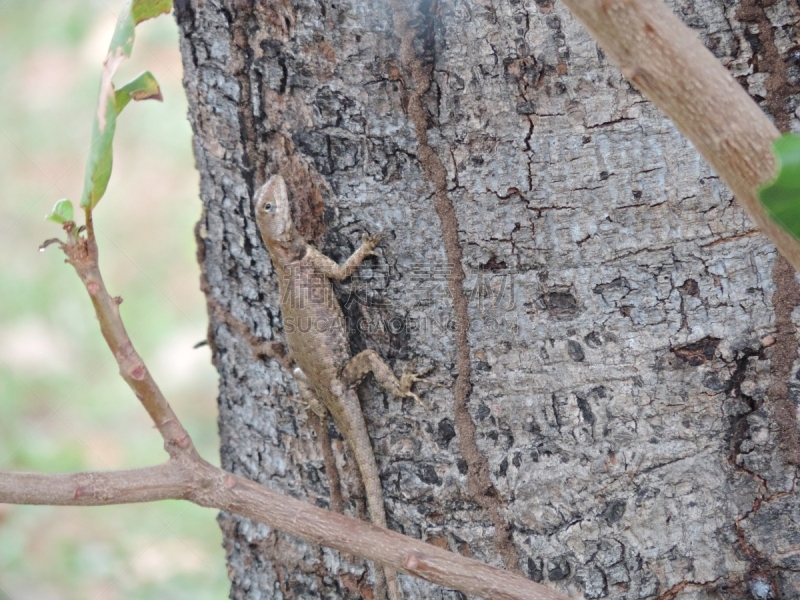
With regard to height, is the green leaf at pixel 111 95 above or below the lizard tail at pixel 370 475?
above

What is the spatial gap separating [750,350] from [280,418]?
1.22m

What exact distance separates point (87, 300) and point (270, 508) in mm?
4847

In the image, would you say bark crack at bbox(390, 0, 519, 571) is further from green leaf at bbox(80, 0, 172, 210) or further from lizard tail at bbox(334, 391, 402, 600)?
green leaf at bbox(80, 0, 172, 210)

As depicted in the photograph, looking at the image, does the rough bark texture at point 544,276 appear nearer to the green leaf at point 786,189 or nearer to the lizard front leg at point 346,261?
the lizard front leg at point 346,261

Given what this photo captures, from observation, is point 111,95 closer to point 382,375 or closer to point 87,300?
point 382,375

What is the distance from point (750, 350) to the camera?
1659 millimetres

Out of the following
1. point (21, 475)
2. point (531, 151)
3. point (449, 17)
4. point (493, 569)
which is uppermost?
point (449, 17)

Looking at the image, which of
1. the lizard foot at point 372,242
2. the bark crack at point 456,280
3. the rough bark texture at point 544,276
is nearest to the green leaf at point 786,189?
the rough bark texture at point 544,276

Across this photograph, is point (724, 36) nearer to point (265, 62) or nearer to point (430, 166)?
point (430, 166)

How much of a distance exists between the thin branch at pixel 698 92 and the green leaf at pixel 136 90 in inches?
40.1

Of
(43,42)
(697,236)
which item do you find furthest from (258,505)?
(43,42)

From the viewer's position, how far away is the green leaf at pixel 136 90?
61.5 inches

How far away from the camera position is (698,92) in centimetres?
85

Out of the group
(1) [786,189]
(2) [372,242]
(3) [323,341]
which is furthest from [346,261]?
(1) [786,189]
